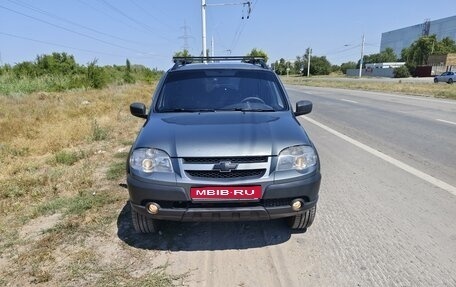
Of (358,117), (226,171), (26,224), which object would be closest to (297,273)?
(226,171)

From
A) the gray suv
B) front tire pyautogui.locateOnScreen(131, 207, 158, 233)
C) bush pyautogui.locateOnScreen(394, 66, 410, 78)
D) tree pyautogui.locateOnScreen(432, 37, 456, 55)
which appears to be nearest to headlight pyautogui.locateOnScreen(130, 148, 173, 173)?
the gray suv

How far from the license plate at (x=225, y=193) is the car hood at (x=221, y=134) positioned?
0.26m

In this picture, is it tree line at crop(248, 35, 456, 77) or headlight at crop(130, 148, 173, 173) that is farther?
tree line at crop(248, 35, 456, 77)

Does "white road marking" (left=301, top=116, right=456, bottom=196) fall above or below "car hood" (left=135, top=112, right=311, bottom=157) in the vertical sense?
below

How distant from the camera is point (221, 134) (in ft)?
9.73

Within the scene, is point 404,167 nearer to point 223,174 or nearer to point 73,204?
point 223,174

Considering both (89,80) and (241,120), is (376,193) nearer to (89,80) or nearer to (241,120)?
(241,120)

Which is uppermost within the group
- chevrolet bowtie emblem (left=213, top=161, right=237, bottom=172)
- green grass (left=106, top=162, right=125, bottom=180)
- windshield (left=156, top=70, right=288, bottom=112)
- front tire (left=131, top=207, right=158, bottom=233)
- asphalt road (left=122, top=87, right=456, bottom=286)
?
windshield (left=156, top=70, right=288, bottom=112)

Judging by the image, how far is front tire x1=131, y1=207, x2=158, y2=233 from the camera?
10.6 feet

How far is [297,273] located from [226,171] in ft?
3.29

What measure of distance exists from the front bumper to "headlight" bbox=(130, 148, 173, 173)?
130 mm

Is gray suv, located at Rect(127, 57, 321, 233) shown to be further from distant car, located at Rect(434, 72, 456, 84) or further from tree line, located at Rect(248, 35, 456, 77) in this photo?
distant car, located at Rect(434, 72, 456, 84)

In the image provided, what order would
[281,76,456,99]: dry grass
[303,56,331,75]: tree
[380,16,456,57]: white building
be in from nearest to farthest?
[281,76,456,99]: dry grass, [303,56,331,75]: tree, [380,16,456,57]: white building

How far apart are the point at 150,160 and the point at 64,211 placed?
1.71m
